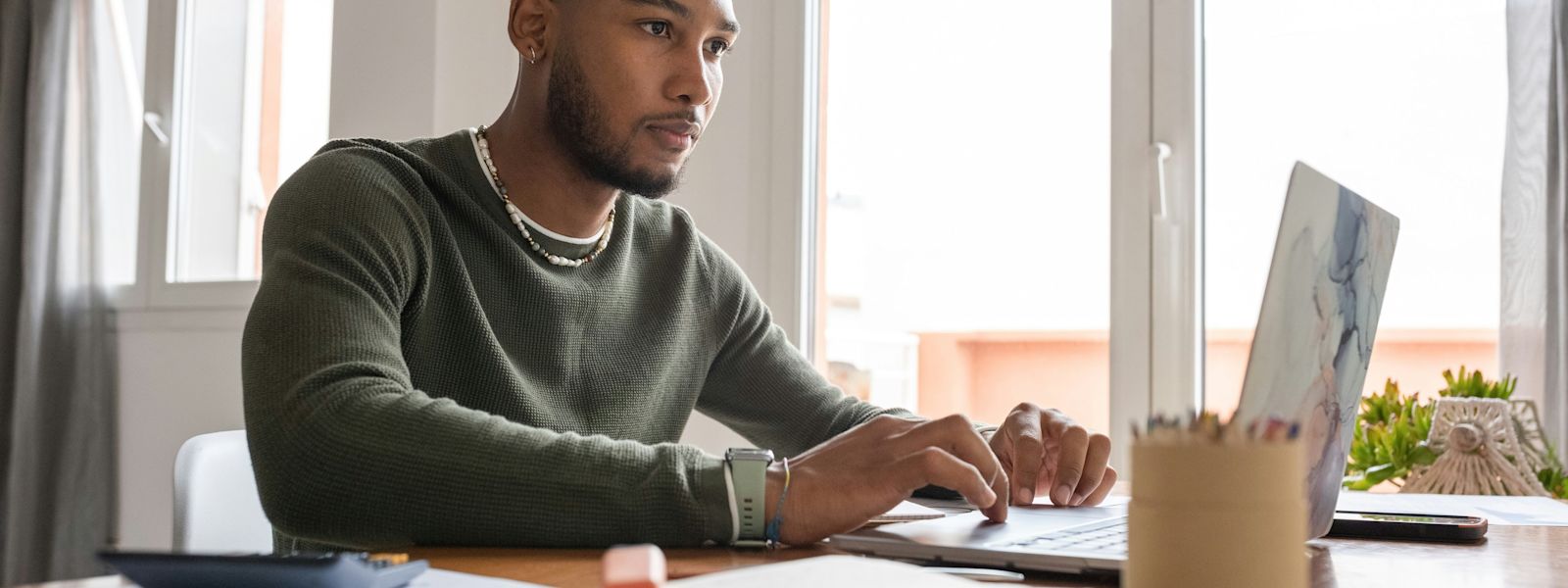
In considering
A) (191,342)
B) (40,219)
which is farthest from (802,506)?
(40,219)

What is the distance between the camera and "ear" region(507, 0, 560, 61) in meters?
1.49

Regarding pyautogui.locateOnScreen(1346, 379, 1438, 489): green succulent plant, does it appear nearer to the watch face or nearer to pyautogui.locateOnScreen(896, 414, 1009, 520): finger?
pyautogui.locateOnScreen(896, 414, 1009, 520): finger

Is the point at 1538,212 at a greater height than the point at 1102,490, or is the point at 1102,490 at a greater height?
the point at 1538,212

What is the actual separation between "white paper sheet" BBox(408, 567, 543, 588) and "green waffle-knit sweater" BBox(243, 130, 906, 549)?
16 cm

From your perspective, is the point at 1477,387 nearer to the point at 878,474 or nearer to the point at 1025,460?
the point at 1025,460

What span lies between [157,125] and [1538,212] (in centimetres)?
287

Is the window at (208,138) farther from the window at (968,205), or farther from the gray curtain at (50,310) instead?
the window at (968,205)

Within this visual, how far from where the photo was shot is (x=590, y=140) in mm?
1396

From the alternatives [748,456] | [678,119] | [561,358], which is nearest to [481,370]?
[561,358]

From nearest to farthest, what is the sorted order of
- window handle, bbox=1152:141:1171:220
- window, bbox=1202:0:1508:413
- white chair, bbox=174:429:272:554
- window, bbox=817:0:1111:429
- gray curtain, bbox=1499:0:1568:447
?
white chair, bbox=174:429:272:554 < gray curtain, bbox=1499:0:1568:447 < window, bbox=1202:0:1508:413 < window handle, bbox=1152:141:1171:220 < window, bbox=817:0:1111:429

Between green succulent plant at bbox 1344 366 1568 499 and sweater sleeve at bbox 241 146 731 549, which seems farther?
green succulent plant at bbox 1344 366 1568 499

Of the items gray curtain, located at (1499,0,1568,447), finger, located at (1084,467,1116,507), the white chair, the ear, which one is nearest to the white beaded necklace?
the ear

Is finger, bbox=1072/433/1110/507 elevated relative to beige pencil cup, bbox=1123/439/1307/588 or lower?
lower

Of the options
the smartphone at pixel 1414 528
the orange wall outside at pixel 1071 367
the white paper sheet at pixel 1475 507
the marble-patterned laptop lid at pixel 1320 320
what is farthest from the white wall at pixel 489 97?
the marble-patterned laptop lid at pixel 1320 320
